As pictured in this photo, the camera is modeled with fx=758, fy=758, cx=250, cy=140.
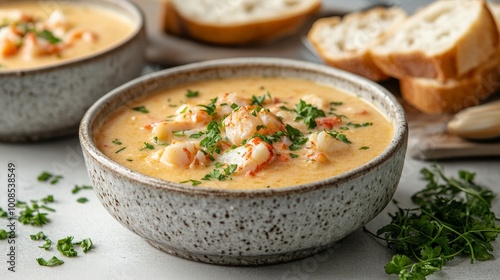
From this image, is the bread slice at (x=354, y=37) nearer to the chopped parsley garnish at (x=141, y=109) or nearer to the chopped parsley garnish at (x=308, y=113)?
the chopped parsley garnish at (x=308, y=113)

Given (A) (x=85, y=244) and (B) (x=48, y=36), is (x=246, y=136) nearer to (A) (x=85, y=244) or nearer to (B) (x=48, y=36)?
(A) (x=85, y=244)

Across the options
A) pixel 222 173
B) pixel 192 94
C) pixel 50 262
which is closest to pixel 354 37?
pixel 192 94

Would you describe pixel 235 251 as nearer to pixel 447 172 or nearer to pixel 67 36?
pixel 447 172

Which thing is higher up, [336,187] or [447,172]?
[336,187]

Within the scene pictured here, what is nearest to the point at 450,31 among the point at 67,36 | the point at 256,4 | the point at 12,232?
the point at 256,4

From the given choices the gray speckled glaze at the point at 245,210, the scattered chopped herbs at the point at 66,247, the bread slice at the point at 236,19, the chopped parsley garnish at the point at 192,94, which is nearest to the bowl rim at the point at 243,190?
the gray speckled glaze at the point at 245,210
